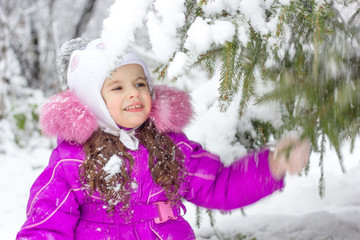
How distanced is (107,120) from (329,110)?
0.97 metres

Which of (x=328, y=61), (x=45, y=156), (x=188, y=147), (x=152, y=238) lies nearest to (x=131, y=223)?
(x=152, y=238)

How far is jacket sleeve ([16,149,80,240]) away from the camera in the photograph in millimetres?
1563

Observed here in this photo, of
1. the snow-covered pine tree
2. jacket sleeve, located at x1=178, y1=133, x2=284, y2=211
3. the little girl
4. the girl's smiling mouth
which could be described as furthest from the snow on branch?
jacket sleeve, located at x1=178, y1=133, x2=284, y2=211

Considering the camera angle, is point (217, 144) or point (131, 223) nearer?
point (131, 223)

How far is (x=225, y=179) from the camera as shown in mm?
1826

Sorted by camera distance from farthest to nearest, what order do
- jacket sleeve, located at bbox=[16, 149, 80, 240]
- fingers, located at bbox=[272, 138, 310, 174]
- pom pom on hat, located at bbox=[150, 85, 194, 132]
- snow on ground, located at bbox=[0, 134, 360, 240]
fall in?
snow on ground, located at bbox=[0, 134, 360, 240] < pom pom on hat, located at bbox=[150, 85, 194, 132] < jacket sleeve, located at bbox=[16, 149, 80, 240] < fingers, located at bbox=[272, 138, 310, 174]

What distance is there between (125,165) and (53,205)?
347 mm

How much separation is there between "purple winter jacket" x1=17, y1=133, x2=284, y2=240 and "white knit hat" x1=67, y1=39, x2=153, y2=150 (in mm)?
140

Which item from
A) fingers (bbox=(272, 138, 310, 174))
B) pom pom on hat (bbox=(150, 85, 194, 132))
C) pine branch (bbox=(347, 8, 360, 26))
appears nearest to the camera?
pine branch (bbox=(347, 8, 360, 26))

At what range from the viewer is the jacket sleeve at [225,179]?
168 cm

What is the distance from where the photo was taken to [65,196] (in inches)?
64.4

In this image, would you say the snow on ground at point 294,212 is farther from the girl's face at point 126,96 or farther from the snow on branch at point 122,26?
the snow on branch at point 122,26

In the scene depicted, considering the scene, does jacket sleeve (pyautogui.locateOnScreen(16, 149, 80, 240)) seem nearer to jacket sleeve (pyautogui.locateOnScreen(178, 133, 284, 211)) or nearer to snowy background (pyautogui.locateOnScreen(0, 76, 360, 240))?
jacket sleeve (pyautogui.locateOnScreen(178, 133, 284, 211))

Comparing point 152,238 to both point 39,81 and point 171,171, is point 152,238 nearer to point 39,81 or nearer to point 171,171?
point 171,171
